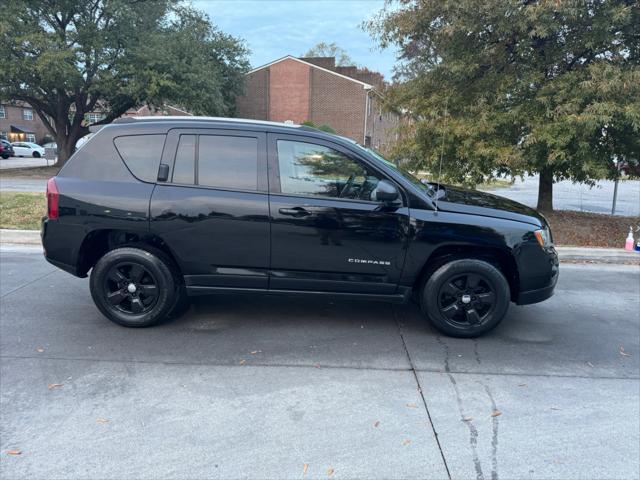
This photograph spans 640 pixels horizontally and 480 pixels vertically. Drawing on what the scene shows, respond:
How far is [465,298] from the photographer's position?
4.43m

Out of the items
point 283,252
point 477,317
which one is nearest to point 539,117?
point 477,317

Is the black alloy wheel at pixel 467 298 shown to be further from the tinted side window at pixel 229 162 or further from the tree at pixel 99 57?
the tree at pixel 99 57

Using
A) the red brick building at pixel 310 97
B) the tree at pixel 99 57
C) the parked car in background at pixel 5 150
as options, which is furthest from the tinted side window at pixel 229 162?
the parked car in background at pixel 5 150

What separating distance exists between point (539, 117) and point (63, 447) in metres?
8.53

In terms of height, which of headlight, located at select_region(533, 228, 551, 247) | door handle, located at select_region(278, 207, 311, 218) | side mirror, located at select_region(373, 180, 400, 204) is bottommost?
headlight, located at select_region(533, 228, 551, 247)

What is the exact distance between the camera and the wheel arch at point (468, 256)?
4441 mm

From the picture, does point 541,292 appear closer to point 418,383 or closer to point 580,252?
point 418,383

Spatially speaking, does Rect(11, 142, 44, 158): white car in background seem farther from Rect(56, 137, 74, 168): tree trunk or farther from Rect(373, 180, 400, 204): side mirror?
Rect(373, 180, 400, 204): side mirror

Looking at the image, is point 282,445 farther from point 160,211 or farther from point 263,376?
point 160,211

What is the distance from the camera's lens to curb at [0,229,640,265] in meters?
7.84

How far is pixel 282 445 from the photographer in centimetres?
288

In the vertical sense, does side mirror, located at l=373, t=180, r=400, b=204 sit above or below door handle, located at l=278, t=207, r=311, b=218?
above

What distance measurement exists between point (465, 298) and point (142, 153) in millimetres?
3284

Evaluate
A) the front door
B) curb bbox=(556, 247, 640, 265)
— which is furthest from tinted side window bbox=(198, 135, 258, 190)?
curb bbox=(556, 247, 640, 265)
